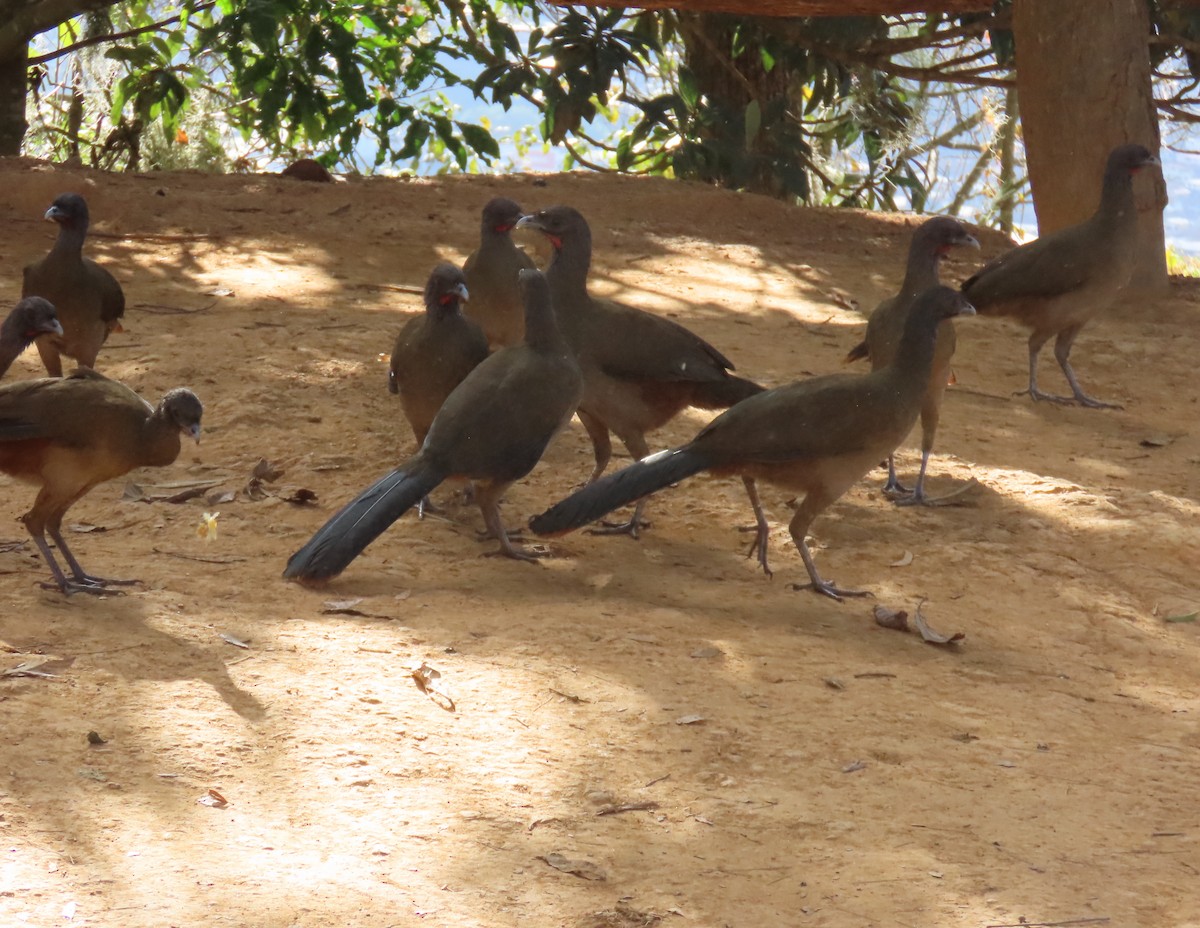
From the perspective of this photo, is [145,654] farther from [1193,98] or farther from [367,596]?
[1193,98]

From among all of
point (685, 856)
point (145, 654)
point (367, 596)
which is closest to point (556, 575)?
point (367, 596)

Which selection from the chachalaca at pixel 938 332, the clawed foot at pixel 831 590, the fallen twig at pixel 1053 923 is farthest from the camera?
the chachalaca at pixel 938 332

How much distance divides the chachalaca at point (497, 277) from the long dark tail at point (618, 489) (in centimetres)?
188

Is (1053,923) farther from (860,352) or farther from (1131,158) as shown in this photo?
(1131,158)

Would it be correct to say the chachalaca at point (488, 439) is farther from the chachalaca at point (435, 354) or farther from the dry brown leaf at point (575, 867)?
the dry brown leaf at point (575, 867)

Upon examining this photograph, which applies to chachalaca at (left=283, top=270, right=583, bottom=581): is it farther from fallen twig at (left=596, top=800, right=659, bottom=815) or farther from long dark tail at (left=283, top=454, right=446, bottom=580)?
fallen twig at (left=596, top=800, right=659, bottom=815)

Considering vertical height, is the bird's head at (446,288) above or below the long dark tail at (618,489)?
above

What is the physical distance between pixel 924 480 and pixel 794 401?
1.40 m

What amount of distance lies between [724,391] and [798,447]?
848 millimetres

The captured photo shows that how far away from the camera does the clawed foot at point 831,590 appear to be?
4.91 m

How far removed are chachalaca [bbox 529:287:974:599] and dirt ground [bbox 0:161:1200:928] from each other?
31 centimetres

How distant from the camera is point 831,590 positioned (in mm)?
4930

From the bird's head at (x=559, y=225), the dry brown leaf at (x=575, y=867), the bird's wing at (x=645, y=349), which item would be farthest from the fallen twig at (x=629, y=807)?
the bird's head at (x=559, y=225)

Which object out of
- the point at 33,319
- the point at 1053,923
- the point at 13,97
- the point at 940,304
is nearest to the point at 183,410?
the point at 33,319
